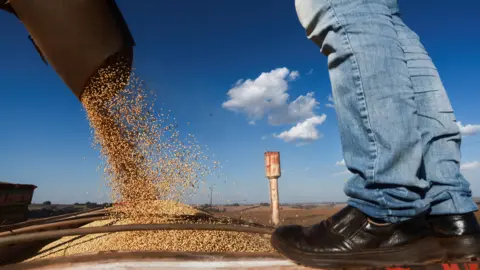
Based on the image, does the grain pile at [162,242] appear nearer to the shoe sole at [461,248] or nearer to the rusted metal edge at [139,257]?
the rusted metal edge at [139,257]

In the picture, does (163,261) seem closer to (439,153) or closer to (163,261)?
(163,261)

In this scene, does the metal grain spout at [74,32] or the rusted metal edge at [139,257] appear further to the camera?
Answer: the metal grain spout at [74,32]

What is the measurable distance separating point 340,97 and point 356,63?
88 millimetres

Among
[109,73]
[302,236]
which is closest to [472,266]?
[302,236]

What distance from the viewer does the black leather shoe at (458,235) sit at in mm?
672

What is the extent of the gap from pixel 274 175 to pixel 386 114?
446 centimetres

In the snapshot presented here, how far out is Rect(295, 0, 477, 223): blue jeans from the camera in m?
0.67

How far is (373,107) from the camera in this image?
69 centimetres

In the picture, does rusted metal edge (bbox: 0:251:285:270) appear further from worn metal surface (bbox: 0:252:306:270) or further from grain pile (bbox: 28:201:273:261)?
grain pile (bbox: 28:201:273:261)

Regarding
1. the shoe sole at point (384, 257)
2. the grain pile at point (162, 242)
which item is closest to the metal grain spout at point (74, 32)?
the grain pile at point (162, 242)

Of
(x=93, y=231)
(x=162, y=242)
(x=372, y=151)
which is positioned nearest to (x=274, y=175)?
(x=162, y=242)

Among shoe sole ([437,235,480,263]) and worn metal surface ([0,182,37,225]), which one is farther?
worn metal surface ([0,182,37,225])

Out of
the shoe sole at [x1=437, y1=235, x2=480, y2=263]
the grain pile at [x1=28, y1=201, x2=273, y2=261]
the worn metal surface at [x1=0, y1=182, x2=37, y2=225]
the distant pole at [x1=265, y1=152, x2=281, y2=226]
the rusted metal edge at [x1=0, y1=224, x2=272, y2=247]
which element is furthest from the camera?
the distant pole at [x1=265, y1=152, x2=281, y2=226]

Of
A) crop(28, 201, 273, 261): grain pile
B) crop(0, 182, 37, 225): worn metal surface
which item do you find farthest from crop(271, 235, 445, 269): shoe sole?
crop(0, 182, 37, 225): worn metal surface
